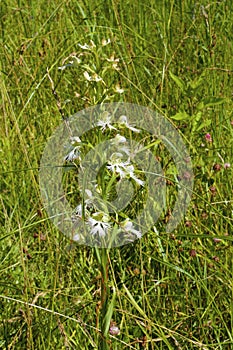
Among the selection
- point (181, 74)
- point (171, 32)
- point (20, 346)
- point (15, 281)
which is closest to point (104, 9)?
point (171, 32)

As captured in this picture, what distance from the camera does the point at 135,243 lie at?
5.62 ft

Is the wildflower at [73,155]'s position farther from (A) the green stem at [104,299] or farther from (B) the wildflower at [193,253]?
(B) the wildflower at [193,253]

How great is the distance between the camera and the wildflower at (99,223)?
45.9 inches

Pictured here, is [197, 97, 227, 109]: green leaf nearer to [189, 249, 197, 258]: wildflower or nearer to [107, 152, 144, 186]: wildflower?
[189, 249, 197, 258]: wildflower

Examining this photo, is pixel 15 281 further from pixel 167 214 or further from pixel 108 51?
pixel 108 51

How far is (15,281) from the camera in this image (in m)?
1.66

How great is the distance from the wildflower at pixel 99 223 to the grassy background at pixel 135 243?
13 centimetres

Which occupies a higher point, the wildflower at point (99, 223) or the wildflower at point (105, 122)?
the wildflower at point (105, 122)

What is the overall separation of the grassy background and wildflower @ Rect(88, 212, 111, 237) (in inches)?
5.1

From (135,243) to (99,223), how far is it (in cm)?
55

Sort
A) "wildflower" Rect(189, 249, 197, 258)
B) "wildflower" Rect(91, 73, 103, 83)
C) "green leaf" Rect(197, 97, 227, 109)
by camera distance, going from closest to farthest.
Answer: "wildflower" Rect(91, 73, 103, 83)
"wildflower" Rect(189, 249, 197, 258)
"green leaf" Rect(197, 97, 227, 109)

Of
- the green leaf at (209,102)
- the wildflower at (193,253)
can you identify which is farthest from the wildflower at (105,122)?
the green leaf at (209,102)

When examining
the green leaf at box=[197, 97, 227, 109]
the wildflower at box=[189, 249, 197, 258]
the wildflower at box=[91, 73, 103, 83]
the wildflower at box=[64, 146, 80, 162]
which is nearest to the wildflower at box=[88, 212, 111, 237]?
the wildflower at box=[64, 146, 80, 162]

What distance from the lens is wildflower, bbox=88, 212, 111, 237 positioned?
1.17 metres
